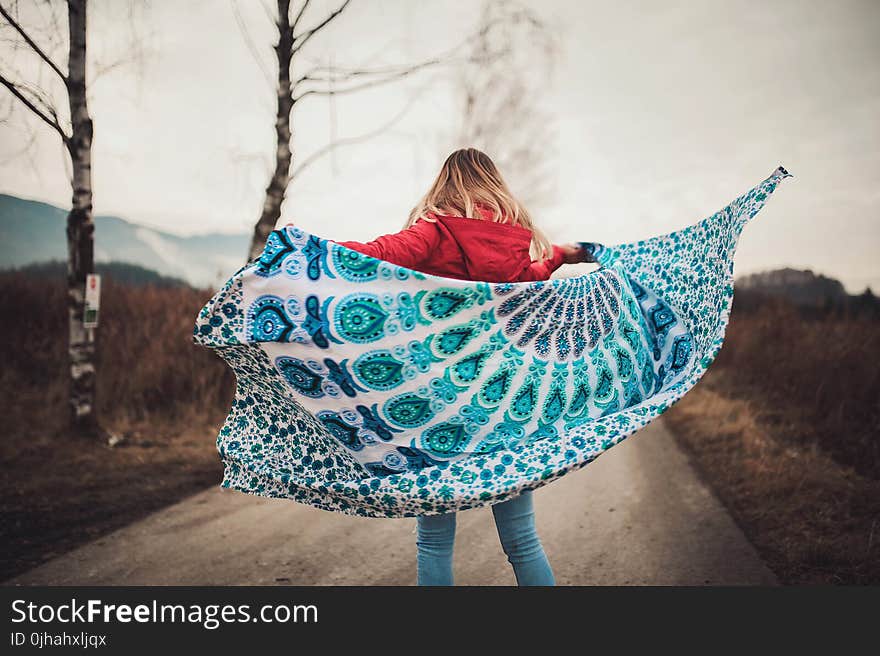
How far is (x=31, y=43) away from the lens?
4629 mm

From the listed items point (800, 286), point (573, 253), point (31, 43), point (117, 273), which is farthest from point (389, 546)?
point (800, 286)

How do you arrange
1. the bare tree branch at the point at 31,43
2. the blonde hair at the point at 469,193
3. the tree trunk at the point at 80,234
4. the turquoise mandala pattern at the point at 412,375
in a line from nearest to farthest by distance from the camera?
the turquoise mandala pattern at the point at 412,375
the blonde hair at the point at 469,193
the bare tree branch at the point at 31,43
the tree trunk at the point at 80,234

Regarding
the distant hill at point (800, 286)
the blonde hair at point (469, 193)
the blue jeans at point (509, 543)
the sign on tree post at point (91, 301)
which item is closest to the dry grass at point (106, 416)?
the sign on tree post at point (91, 301)

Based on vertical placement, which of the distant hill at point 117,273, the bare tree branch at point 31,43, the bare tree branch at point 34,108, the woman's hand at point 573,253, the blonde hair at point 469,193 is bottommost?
the woman's hand at point 573,253

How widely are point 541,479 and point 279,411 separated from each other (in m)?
1.05

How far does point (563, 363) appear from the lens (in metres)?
2.15

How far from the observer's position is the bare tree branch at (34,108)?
4.49 m

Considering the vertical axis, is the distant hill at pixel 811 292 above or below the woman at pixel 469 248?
above

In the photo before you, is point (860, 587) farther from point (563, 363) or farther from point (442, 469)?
point (442, 469)

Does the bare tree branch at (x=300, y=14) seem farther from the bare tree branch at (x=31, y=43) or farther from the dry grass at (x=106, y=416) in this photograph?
the dry grass at (x=106, y=416)

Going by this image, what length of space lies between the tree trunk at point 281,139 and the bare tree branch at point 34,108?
5.86 ft

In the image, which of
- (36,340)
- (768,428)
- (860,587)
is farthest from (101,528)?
(768,428)

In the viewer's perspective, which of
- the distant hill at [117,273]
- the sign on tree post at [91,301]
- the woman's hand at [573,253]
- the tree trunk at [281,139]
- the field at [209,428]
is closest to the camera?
the woman's hand at [573,253]

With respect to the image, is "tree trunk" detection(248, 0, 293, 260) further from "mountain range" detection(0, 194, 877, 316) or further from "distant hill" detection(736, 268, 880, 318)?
"distant hill" detection(736, 268, 880, 318)
